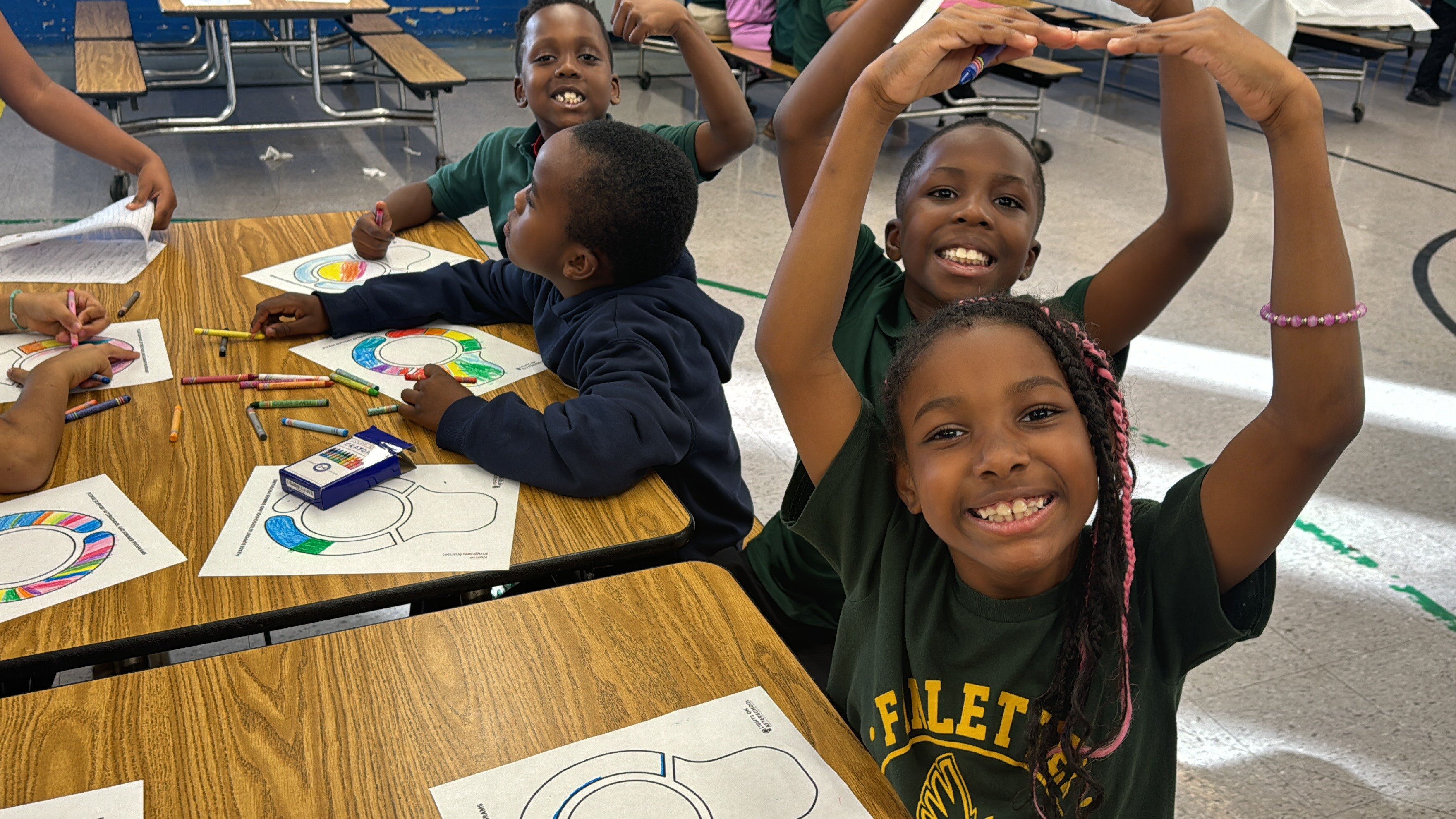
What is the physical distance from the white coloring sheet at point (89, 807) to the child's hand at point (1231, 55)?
35.6 inches

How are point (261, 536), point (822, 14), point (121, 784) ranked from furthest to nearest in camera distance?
1. point (822, 14)
2. point (261, 536)
3. point (121, 784)

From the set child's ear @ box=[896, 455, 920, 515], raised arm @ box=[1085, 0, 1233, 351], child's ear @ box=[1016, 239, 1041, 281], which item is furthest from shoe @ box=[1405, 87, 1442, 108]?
child's ear @ box=[896, 455, 920, 515]

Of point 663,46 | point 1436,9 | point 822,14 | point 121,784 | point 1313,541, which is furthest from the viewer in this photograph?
point 1436,9

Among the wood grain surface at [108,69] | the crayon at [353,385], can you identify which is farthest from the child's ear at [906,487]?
the wood grain surface at [108,69]

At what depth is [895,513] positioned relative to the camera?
0.99 metres

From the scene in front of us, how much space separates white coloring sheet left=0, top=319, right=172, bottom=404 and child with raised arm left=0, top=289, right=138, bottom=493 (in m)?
0.01

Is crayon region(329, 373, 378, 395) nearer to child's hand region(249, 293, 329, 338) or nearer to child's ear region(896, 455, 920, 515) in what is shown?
child's hand region(249, 293, 329, 338)

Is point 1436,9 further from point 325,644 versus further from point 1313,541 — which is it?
point 325,644

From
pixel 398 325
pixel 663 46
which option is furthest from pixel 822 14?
pixel 398 325

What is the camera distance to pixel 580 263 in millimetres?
1551

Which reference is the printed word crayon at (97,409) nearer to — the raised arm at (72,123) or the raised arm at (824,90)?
the raised arm at (72,123)

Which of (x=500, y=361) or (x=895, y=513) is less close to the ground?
(x=895, y=513)

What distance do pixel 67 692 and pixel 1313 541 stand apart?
91.7 inches

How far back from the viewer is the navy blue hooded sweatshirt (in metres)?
1.22
